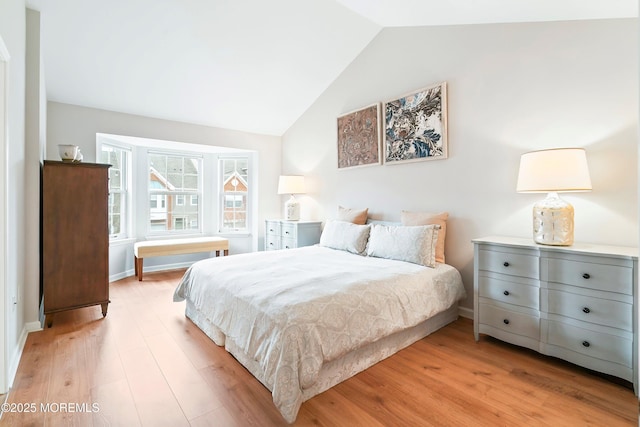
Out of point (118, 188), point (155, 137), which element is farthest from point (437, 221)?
point (118, 188)

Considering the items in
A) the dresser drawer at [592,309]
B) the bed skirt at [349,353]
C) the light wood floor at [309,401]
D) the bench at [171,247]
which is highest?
the bench at [171,247]

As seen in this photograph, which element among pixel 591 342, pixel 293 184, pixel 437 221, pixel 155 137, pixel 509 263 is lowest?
pixel 591 342

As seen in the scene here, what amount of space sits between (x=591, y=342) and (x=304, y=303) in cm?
180

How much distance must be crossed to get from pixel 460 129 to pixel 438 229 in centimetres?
102

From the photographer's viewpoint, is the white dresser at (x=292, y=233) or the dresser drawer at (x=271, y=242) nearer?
the white dresser at (x=292, y=233)

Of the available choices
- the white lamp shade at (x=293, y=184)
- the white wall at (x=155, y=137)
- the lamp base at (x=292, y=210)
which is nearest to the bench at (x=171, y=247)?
the white wall at (x=155, y=137)

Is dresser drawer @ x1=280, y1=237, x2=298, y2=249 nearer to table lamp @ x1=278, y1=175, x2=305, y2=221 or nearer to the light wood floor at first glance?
table lamp @ x1=278, y1=175, x2=305, y2=221

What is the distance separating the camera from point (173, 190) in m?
5.08

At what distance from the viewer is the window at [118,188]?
14.1ft

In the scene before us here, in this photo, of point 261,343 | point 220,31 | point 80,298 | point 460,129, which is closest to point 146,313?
point 80,298

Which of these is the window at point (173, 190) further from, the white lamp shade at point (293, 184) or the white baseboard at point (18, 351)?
the white baseboard at point (18, 351)

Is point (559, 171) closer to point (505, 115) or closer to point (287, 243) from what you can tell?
point (505, 115)

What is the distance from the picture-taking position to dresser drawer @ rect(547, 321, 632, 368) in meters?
1.75

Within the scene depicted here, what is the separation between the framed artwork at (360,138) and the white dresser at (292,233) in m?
0.98
